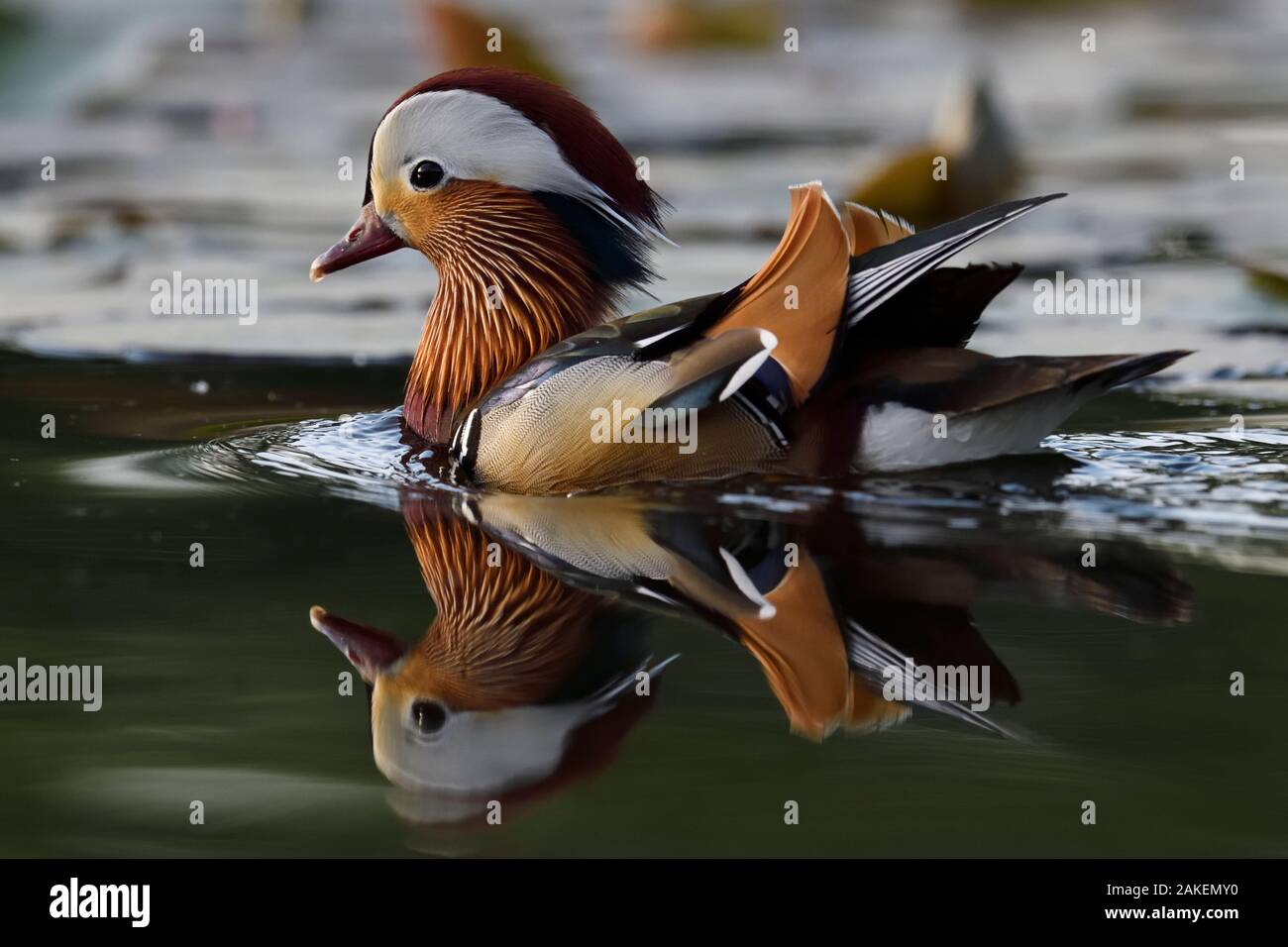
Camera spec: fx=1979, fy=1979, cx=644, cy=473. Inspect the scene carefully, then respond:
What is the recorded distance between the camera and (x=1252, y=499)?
4410 millimetres

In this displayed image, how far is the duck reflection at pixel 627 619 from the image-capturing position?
3156 mm

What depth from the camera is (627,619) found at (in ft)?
11.9

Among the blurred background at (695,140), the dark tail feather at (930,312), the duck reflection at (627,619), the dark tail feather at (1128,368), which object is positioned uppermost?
the blurred background at (695,140)

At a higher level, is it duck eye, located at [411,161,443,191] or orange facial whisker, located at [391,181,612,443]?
duck eye, located at [411,161,443,191]

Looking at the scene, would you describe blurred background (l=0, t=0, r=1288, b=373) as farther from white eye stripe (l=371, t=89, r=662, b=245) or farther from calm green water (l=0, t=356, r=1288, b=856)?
calm green water (l=0, t=356, r=1288, b=856)

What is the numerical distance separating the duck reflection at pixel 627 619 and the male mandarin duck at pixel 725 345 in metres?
0.20

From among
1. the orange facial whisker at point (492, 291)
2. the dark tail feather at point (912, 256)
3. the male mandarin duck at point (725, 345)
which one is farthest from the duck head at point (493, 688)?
the orange facial whisker at point (492, 291)

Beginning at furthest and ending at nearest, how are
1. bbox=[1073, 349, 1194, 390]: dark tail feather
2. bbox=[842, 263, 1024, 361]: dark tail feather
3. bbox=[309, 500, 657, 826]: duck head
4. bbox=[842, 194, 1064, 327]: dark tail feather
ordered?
bbox=[842, 263, 1024, 361]: dark tail feather, bbox=[1073, 349, 1194, 390]: dark tail feather, bbox=[842, 194, 1064, 327]: dark tail feather, bbox=[309, 500, 657, 826]: duck head

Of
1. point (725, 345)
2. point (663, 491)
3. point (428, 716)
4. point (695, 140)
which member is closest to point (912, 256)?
point (725, 345)

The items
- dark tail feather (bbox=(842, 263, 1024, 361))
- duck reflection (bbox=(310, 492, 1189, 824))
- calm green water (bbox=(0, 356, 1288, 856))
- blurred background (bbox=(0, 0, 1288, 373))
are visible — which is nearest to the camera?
calm green water (bbox=(0, 356, 1288, 856))

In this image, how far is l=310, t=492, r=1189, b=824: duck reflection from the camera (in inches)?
124

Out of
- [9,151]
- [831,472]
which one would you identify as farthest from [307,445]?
[9,151]

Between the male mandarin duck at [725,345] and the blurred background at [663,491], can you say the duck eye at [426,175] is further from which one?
the blurred background at [663,491]

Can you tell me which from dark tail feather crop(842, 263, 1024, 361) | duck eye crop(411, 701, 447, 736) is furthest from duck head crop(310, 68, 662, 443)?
duck eye crop(411, 701, 447, 736)
